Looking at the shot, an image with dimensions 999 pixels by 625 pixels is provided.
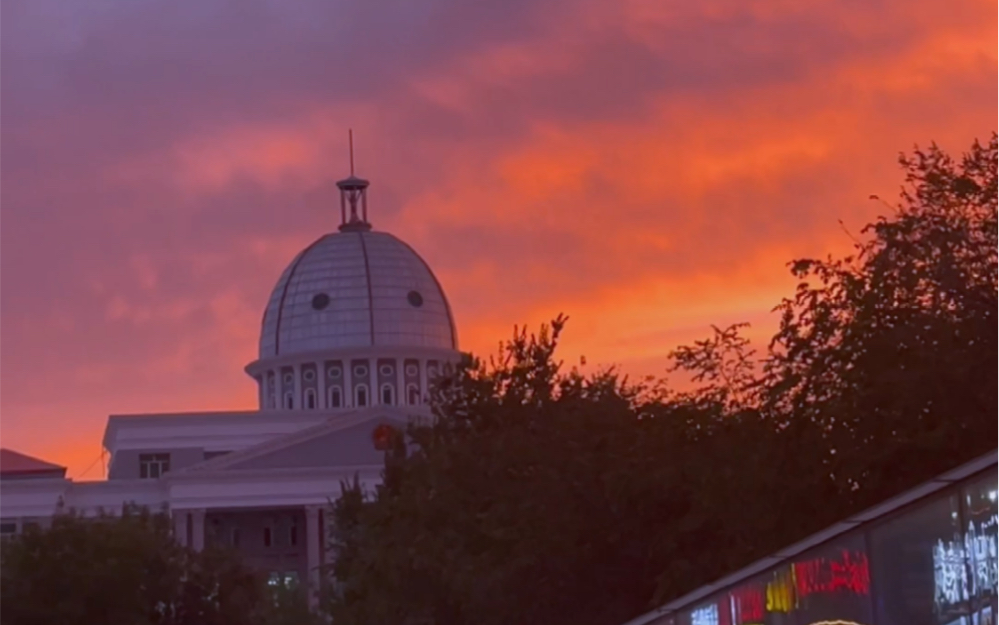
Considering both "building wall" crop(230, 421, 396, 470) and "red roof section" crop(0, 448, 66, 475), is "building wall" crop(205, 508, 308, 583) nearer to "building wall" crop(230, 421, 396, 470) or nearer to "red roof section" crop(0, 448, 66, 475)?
"building wall" crop(230, 421, 396, 470)

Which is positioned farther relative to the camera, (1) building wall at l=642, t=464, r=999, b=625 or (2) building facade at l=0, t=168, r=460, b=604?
(2) building facade at l=0, t=168, r=460, b=604

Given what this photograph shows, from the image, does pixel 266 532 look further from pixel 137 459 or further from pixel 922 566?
pixel 922 566

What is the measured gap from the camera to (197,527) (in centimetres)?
9519

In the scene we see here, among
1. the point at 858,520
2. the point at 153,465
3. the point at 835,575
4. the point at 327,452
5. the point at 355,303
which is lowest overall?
the point at 835,575

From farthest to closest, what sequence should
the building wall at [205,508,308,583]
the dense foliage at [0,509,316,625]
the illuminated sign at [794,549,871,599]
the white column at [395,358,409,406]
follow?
the white column at [395,358,409,406] < the building wall at [205,508,308,583] < the dense foliage at [0,509,316,625] < the illuminated sign at [794,549,871,599]

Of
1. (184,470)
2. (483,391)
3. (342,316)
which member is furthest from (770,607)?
(342,316)

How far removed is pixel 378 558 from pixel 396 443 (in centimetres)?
1096

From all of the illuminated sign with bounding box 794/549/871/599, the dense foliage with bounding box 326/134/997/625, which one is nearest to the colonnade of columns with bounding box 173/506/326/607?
the dense foliage with bounding box 326/134/997/625

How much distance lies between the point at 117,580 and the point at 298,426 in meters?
58.0

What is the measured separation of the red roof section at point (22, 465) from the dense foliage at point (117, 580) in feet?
168

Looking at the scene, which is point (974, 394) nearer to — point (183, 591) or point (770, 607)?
point (770, 607)

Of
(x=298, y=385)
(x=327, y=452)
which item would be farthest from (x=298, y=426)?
(x=298, y=385)

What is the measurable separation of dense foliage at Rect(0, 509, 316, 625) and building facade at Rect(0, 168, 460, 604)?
2212 centimetres

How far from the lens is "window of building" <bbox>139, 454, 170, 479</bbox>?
104m
